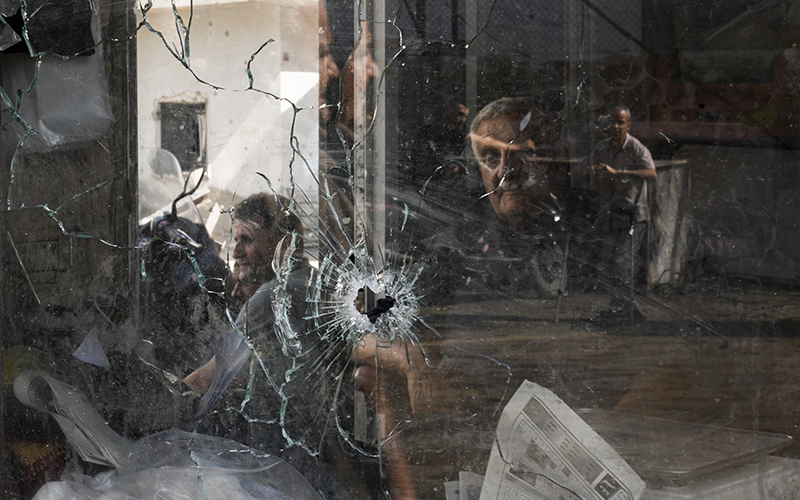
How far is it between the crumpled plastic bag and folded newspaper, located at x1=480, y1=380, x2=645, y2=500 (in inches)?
19.3

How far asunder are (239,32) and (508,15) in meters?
0.66

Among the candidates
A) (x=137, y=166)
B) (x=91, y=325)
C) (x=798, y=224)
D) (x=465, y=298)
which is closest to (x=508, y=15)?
(x=465, y=298)

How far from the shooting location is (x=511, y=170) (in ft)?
4.45

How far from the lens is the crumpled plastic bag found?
61.3 inches

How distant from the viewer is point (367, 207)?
4.76 ft

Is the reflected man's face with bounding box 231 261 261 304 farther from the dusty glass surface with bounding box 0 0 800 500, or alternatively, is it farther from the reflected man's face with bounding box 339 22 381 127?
the reflected man's face with bounding box 339 22 381 127

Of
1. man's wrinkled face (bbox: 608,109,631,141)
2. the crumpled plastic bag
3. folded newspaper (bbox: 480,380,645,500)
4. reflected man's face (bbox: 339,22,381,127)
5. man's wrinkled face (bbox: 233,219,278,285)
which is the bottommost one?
the crumpled plastic bag

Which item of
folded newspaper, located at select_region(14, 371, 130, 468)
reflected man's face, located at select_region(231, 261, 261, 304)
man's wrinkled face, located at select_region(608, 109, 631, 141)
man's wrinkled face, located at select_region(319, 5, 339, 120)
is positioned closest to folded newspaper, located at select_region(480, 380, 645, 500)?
man's wrinkled face, located at select_region(608, 109, 631, 141)

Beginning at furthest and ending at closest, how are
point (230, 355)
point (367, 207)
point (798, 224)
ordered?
1. point (230, 355)
2. point (367, 207)
3. point (798, 224)

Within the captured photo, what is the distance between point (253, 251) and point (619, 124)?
0.90 m

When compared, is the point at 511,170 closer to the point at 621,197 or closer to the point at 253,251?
the point at 621,197

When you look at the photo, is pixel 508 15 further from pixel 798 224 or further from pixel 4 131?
pixel 4 131

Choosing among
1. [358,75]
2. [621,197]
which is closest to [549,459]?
[621,197]

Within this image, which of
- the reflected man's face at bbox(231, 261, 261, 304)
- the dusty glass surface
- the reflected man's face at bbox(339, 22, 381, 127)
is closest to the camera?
the dusty glass surface
